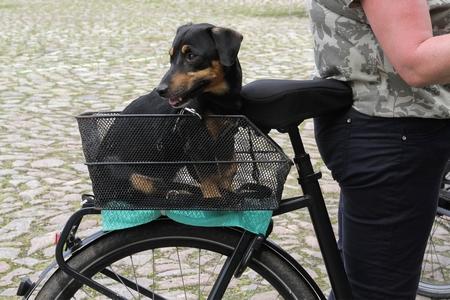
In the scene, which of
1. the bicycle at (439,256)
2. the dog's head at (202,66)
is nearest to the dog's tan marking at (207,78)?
the dog's head at (202,66)

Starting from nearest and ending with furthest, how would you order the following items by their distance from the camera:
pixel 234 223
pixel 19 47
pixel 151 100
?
1. pixel 234 223
2. pixel 151 100
3. pixel 19 47

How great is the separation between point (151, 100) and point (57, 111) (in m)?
5.95

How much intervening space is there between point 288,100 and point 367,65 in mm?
242

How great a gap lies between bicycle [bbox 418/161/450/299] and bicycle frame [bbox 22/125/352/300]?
129 cm

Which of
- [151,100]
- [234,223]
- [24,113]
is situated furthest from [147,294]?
[24,113]

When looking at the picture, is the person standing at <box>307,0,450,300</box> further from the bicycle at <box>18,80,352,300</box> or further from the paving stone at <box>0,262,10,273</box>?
the paving stone at <box>0,262,10,273</box>

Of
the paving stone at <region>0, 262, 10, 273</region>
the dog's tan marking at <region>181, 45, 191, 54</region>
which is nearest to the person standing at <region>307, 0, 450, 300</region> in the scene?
the dog's tan marking at <region>181, 45, 191, 54</region>

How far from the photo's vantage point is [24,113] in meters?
7.91

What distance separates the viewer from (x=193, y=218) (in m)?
2.10

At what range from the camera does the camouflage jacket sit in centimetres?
193

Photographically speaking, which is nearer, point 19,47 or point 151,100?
point 151,100

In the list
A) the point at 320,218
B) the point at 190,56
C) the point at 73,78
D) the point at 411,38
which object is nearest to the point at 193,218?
the point at 320,218

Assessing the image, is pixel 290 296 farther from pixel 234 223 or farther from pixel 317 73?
pixel 317 73

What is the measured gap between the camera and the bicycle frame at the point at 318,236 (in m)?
2.11
